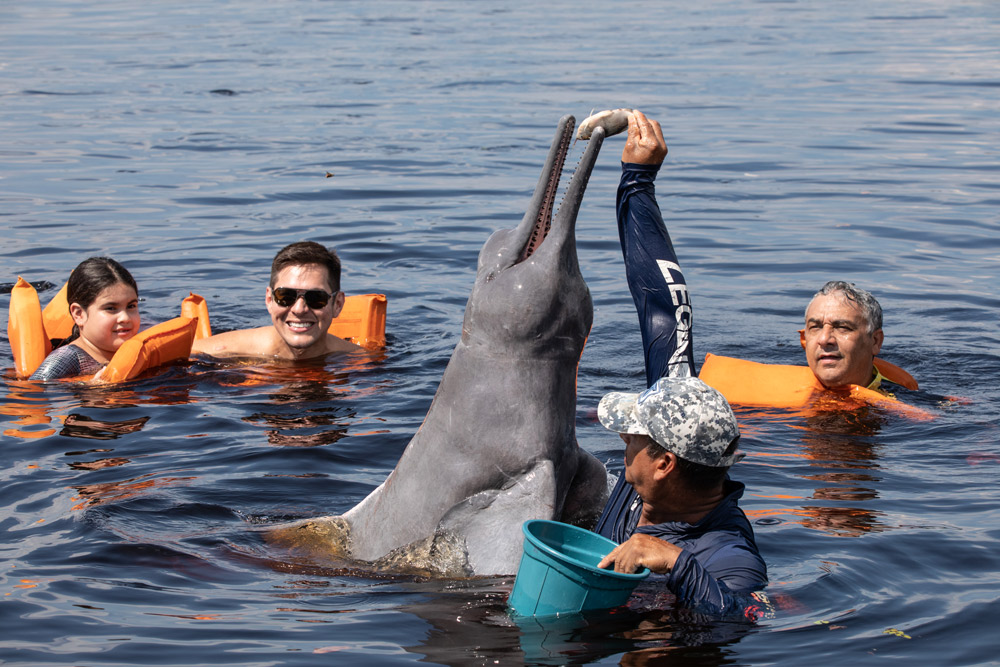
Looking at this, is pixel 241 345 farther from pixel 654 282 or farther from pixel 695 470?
pixel 695 470

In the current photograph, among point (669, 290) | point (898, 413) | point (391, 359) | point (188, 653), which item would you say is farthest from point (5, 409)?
point (898, 413)

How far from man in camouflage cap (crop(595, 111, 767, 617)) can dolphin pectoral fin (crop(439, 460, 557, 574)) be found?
368 millimetres

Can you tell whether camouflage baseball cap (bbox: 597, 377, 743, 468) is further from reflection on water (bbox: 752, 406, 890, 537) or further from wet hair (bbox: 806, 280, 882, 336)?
wet hair (bbox: 806, 280, 882, 336)

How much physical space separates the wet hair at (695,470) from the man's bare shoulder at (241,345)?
6.45 m

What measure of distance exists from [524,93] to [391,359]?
16504 mm

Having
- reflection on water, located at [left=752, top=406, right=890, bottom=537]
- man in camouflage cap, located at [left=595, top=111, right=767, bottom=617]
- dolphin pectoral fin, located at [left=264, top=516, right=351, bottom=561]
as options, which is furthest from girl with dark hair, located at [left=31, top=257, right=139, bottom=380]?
man in camouflage cap, located at [left=595, top=111, right=767, bottom=617]

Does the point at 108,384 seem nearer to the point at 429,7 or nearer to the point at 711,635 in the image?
the point at 711,635

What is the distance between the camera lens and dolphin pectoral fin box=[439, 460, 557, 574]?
17.0 feet

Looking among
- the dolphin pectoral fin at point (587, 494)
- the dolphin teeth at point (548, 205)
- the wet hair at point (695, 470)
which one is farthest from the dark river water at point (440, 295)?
the dolphin teeth at point (548, 205)

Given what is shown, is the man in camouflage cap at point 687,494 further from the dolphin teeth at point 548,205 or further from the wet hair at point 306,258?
the wet hair at point 306,258

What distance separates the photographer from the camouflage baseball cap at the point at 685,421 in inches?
189

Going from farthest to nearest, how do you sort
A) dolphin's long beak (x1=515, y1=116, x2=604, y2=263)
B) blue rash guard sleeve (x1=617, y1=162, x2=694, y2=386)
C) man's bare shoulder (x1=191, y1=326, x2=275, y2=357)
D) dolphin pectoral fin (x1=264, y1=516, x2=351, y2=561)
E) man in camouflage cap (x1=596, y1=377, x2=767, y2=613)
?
man's bare shoulder (x1=191, y1=326, x2=275, y2=357)
dolphin pectoral fin (x1=264, y1=516, x2=351, y2=561)
blue rash guard sleeve (x1=617, y1=162, x2=694, y2=386)
dolphin's long beak (x1=515, y1=116, x2=604, y2=263)
man in camouflage cap (x1=596, y1=377, x2=767, y2=613)

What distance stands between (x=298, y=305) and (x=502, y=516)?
5448 mm

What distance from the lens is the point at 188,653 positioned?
5180 millimetres
